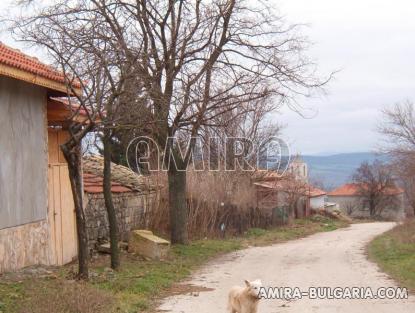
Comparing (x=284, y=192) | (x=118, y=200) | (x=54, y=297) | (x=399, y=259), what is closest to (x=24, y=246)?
(x=54, y=297)

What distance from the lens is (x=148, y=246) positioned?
17234 millimetres

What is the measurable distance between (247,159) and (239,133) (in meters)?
1.69

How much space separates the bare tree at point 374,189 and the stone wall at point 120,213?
55.7 metres

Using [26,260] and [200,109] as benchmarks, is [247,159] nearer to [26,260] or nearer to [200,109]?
[200,109]

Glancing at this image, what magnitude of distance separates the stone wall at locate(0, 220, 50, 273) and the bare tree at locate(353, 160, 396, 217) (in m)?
64.5

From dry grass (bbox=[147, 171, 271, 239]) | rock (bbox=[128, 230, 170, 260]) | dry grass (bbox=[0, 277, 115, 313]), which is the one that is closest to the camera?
dry grass (bbox=[0, 277, 115, 313])

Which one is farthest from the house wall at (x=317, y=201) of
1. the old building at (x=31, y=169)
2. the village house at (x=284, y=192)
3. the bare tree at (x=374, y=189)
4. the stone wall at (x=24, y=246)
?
the stone wall at (x=24, y=246)

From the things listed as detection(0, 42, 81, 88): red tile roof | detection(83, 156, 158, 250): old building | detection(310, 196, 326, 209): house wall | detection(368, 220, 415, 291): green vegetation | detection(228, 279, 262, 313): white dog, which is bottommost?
detection(310, 196, 326, 209): house wall

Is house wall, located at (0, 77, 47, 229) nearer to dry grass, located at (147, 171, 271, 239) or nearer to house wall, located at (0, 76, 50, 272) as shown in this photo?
house wall, located at (0, 76, 50, 272)

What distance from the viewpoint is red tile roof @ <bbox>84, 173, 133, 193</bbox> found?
18461mm

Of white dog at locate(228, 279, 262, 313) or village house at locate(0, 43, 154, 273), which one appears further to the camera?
village house at locate(0, 43, 154, 273)

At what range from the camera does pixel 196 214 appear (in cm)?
2600

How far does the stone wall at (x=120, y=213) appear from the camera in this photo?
704 inches

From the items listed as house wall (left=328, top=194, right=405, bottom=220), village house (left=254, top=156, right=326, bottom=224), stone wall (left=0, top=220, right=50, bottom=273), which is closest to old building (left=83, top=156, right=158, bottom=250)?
stone wall (left=0, top=220, right=50, bottom=273)
